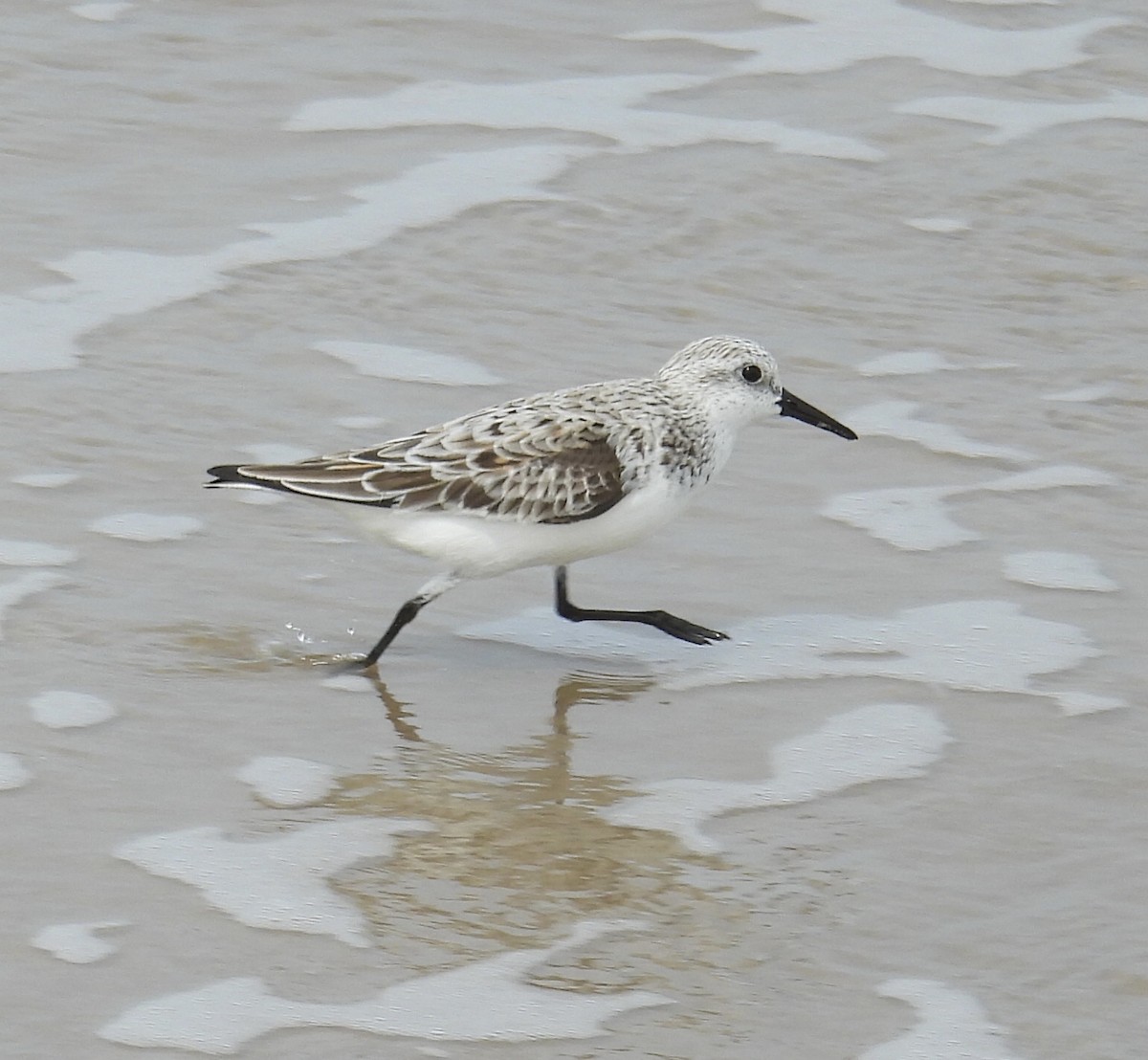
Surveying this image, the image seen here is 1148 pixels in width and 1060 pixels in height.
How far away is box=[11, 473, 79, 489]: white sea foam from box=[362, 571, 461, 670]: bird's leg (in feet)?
4.08

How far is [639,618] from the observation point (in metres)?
5.95

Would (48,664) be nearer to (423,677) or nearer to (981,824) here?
(423,677)

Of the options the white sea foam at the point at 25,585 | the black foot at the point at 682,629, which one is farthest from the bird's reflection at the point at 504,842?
the white sea foam at the point at 25,585

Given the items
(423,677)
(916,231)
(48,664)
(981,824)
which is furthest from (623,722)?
(916,231)

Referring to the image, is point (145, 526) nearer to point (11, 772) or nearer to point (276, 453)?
point (276, 453)

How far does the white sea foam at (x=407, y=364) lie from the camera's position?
735cm

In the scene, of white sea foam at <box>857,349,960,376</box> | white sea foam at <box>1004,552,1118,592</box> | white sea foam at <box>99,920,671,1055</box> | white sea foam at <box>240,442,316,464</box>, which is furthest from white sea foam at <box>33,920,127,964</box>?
white sea foam at <box>857,349,960,376</box>

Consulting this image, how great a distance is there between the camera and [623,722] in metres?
5.43

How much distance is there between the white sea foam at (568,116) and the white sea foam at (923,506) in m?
2.73

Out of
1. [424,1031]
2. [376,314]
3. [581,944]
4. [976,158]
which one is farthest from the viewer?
[976,158]

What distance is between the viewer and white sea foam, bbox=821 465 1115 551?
21.2ft

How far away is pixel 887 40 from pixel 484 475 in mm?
5269

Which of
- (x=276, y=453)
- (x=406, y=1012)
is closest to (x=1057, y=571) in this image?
(x=276, y=453)

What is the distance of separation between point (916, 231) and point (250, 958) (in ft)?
16.9
